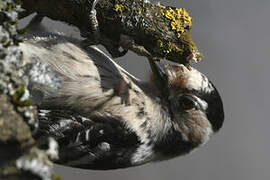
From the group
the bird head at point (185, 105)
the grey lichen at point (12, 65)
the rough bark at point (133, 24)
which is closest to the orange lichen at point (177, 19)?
the rough bark at point (133, 24)

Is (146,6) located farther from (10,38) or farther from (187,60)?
(10,38)

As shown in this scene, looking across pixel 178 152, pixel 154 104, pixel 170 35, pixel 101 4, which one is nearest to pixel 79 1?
pixel 101 4

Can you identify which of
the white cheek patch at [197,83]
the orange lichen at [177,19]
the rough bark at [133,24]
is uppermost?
the orange lichen at [177,19]

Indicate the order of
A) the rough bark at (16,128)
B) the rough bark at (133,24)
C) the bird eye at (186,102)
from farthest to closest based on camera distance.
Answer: the bird eye at (186,102), the rough bark at (133,24), the rough bark at (16,128)

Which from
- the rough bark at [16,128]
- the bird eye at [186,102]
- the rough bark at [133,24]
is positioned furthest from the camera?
the bird eye at [186,102]

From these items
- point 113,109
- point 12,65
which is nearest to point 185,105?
point 113,109

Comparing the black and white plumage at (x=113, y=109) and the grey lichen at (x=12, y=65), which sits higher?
the grey lichen at (x=12, y=65)

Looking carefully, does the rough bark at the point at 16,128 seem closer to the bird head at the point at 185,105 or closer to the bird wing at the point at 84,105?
the bird wing at the point at 84,105
